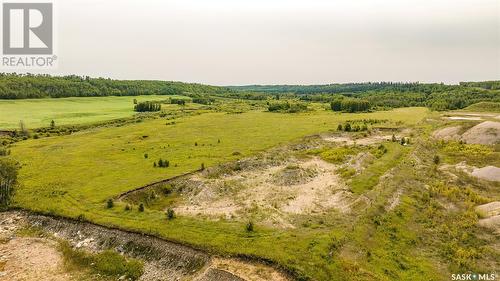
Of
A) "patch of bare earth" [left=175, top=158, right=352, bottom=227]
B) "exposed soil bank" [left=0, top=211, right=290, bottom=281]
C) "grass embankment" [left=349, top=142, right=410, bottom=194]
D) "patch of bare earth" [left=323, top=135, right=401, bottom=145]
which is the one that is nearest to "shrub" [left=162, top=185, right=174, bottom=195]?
"patch of bare earth" [left=175, top=158, right=352, bottom=227]

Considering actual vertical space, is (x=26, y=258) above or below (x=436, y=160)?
below

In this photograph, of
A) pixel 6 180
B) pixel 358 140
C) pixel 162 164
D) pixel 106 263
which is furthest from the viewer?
pixel 358 140

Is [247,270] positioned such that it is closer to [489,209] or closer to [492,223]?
[492,223]

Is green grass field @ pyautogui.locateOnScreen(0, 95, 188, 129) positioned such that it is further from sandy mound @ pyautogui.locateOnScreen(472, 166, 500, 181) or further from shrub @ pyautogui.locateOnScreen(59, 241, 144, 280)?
sandy mound @ pyautogui.locateOnScreen(472, 166, 500, 181)

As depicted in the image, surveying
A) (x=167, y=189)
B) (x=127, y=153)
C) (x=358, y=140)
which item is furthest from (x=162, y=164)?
(x=358, y=140)

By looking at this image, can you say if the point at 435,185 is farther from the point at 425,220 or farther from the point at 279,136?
the point at 279,136

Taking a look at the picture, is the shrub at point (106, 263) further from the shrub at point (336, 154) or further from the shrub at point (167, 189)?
the shrub at point (336, 154)

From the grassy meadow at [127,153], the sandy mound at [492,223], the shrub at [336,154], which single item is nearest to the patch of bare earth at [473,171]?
the shrub at [336,154]
